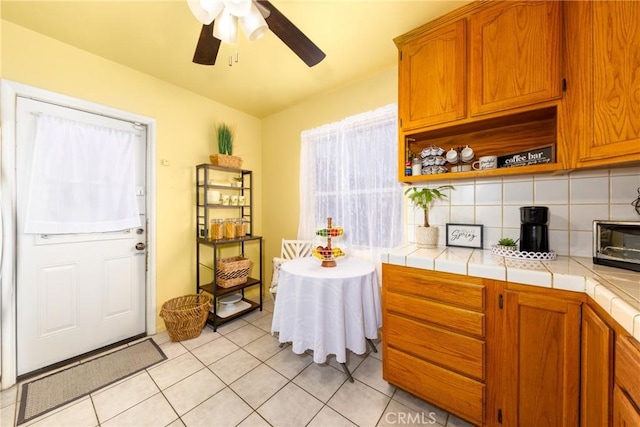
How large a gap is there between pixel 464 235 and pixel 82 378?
2.99 metres

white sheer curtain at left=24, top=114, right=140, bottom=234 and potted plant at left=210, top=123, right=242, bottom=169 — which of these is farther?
potted plant at left=210, top=123, right=242, bottom=169

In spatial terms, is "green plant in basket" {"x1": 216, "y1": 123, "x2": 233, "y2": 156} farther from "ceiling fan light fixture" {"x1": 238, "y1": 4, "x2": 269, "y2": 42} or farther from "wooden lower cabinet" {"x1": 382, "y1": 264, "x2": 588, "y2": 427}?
"wooden lower cabinet" {"x1": 382, "y1": 264, "x2": 588, "y2": 427}

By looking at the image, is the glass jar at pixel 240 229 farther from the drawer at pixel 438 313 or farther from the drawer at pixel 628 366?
the drawer at pixel 628 366

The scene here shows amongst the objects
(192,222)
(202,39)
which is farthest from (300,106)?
(192,222)

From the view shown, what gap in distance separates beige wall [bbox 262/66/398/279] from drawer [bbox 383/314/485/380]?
170 cm

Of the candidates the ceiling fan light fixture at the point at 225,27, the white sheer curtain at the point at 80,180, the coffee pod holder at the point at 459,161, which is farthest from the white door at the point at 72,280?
the coffee pod holder at the point at 459,161

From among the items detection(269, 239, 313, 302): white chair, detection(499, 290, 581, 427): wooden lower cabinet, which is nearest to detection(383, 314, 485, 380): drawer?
detection(499, 290, 581, 427): wooden lower cabinet

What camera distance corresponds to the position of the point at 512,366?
1.10 meters

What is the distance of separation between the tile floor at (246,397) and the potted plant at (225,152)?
185 cm

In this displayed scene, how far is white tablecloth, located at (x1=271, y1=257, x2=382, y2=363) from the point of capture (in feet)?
4.95

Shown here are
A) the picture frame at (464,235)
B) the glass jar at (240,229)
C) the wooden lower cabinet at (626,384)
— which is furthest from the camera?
the glass jar at (240,229)

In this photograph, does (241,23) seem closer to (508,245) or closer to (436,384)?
(508,245)

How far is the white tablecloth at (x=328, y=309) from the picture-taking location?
1.51m

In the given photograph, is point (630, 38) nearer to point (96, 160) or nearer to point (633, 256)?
point (633, 256)
